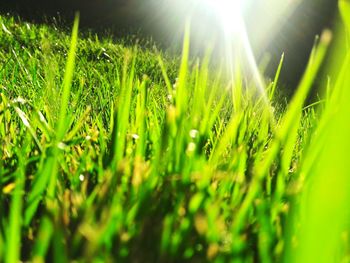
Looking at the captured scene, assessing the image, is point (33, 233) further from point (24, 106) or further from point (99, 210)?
point (24, 106)

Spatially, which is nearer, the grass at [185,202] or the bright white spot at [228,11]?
the grass at [185,202]

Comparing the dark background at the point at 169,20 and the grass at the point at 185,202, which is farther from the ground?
the dark background at the point at 169,20

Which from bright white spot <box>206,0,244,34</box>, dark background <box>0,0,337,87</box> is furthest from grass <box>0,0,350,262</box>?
dark background <box>0,0,337,87</box>

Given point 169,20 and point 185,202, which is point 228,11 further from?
point 185,202

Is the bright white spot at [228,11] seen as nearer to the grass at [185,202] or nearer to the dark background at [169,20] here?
the dark background at [169,20]

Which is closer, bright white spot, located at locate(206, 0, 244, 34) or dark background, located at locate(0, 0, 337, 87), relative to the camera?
bright white spot, located at locate(206, 0, 244, 34)

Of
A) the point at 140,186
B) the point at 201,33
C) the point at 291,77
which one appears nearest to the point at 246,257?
the point at 140,186

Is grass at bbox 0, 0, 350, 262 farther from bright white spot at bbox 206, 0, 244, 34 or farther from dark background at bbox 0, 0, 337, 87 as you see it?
dark background at bbox 0, 0, 337, 87

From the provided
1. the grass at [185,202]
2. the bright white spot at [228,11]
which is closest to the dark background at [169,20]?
the bright white spot at [228,11]
